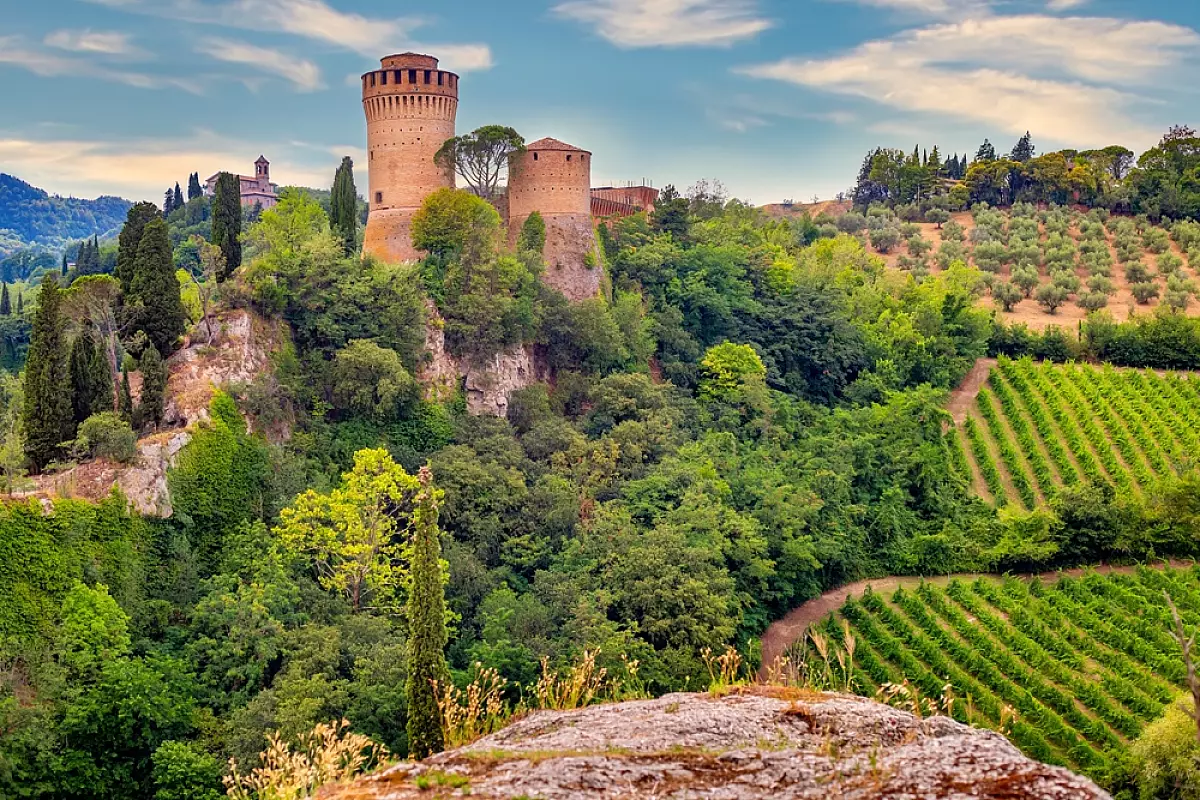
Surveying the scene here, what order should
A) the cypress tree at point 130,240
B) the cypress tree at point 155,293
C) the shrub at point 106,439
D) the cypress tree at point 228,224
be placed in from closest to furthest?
1. the shrub at point 106,439
2. the cypress tree at point 155,293
3. the cypress tree at point 130,240
4. the cypress tree at point 228,224

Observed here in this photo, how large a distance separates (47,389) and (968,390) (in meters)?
42.3

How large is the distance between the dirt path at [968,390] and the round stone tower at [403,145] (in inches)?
1053

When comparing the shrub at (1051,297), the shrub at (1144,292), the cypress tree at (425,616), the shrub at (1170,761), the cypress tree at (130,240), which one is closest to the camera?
the cypress tree at (425,616)

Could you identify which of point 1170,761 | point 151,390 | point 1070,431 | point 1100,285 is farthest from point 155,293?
point 1100,285

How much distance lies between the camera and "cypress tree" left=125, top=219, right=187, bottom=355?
29781 millimetres

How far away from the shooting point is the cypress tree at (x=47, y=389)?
83.9 feet

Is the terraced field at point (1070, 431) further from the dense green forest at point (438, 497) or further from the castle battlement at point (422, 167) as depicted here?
the castle battlement at point (422, 167)

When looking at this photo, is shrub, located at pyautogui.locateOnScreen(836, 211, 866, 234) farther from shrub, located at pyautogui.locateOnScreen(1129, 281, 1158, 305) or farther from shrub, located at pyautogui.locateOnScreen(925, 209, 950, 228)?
shrub, located at pyautogui.locateOnScreen(1129, 281, 1158, 305)

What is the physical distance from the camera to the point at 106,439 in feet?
83.4

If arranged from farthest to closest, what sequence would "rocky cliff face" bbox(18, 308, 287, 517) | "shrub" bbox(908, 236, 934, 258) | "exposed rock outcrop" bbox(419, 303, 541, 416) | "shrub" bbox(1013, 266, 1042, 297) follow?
"shrub" bbox(908, 236, 934, 258)
"shrub" bbox(1013, 266, 1042, 297)
"exposed rock outcrop" bbox(419, 303, 541, 416)
"rocky cliff face" bbox(18, 308, 287, 517)

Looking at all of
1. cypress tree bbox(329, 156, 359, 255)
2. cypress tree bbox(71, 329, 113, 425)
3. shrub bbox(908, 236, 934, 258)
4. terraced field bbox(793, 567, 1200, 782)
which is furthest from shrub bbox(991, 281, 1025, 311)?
cypress tree bbox(71, 329, 113, 425)

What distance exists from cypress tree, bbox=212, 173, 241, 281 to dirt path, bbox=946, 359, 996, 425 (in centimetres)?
3304

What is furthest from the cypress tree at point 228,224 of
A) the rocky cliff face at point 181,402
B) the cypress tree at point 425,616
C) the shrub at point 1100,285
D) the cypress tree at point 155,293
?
the shrub at point 1100,285

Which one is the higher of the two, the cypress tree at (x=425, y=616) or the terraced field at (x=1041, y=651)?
the cypress tree at (x=425, y=616)
